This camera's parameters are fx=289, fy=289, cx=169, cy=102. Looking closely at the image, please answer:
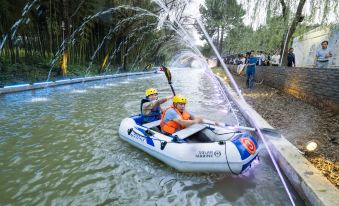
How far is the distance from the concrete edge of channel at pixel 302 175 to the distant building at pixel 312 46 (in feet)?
40.5

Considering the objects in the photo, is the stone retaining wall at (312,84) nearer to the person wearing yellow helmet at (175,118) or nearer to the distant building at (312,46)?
the distant building at (312,46)

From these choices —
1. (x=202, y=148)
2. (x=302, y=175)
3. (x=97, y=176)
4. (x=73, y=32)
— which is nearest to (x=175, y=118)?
(x=202, y=148)

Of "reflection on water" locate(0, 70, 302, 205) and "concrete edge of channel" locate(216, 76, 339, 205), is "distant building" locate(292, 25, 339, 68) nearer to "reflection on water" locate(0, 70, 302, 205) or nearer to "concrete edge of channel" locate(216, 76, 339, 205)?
"concrete edge of channel" locate(216, 76, 339, 205)

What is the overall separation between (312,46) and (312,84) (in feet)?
43.6

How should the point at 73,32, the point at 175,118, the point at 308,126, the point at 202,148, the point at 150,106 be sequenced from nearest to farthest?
the point at 202,148 → the point at 175,118 → the point at 308,126 → the point at 150,106 → the point at 73,32

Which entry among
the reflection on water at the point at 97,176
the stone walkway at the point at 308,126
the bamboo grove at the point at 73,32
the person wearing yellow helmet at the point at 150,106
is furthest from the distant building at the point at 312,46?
the reflection on water at the point at 97,176

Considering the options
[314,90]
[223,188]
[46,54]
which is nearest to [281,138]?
[223,188]

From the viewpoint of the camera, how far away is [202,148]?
564cm

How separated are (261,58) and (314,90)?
14.5 meters

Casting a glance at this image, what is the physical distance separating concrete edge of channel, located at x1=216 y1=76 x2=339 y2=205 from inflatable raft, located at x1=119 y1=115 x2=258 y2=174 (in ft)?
1.74

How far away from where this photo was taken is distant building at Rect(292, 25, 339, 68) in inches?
705

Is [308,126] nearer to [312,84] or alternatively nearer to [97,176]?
[312,84]

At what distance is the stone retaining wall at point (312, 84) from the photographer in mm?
9086

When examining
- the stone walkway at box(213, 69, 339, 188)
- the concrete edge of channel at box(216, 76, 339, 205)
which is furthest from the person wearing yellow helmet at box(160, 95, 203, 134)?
the stone walkway at box(213, 69, 339, 188)
